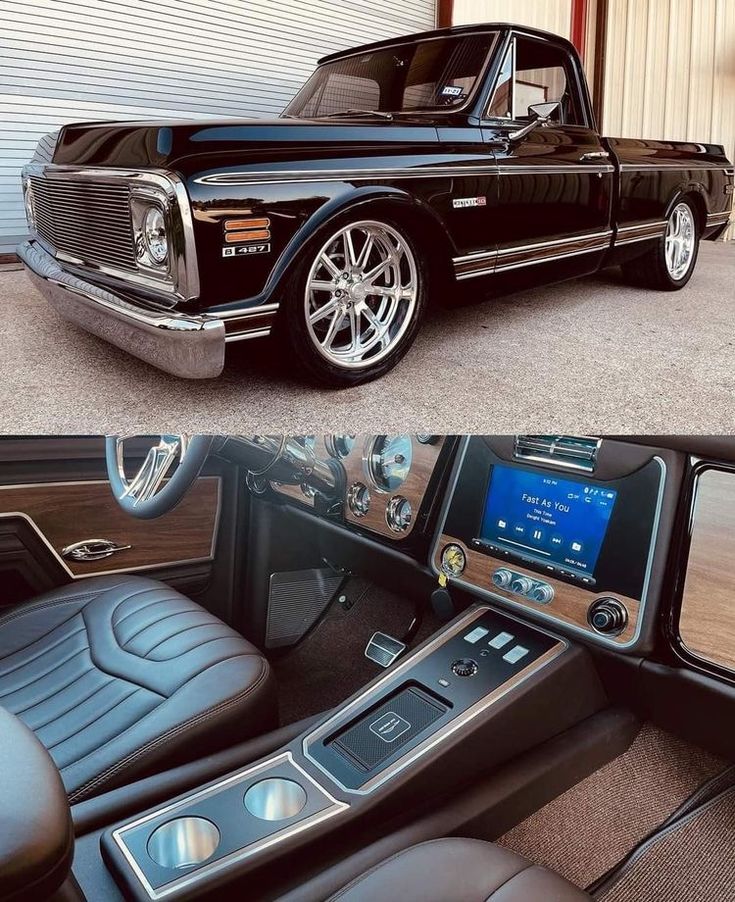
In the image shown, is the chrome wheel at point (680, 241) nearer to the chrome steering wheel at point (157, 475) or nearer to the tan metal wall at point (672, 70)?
the chrome steering wheel at point (157, 475)

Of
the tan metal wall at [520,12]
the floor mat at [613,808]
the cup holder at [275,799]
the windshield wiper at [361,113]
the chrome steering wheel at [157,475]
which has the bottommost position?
the floor mat at [613,808]

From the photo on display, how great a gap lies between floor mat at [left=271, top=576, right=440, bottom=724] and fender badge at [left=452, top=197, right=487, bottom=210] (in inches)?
63.3

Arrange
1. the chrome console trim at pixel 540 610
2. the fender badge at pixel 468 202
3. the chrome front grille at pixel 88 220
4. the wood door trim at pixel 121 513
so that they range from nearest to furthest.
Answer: the chrome console trim at pixel 540 610
the wood door trim at pixel 121 513
the chrome front grille at pixel 88 220
the fender badge at pixel 468 202

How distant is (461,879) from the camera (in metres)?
1.03

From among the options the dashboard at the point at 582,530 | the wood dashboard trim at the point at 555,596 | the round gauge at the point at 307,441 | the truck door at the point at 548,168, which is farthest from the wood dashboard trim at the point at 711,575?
the truck door at the point at 548,168

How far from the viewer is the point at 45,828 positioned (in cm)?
79

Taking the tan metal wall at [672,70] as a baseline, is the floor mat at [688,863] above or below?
below

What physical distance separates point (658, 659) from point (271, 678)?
2.67ft

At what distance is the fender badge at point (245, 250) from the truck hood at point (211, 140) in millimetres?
254

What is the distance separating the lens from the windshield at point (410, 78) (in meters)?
3.43

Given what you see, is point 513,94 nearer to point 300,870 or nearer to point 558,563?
point 558,563

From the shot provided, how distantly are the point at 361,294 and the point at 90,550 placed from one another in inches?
54.1

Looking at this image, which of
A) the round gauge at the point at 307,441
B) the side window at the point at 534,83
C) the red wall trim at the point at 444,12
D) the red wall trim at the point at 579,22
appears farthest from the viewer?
the red wall trim at the point at 579,22

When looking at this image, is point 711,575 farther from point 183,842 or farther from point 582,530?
point 183,842
